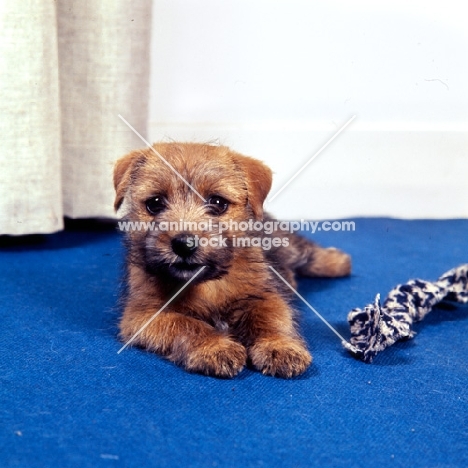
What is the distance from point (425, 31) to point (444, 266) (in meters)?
1.46

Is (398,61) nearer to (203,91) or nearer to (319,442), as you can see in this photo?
(203,91)

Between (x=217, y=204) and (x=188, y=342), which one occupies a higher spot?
(x=217, y=204)

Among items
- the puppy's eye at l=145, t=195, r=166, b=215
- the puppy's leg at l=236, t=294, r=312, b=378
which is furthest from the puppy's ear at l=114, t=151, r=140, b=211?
the puppy's leg at l=236, t=294, r=312, b=378

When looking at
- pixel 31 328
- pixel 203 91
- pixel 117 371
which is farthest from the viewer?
pixel 203 91

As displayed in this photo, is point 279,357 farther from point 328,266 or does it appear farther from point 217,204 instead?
point 328,266

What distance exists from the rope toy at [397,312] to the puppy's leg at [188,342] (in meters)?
0.51

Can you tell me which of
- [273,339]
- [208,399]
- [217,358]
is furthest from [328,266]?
[208,399]

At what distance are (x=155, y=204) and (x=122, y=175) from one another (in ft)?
0.74

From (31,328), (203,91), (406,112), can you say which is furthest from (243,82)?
(31,328)

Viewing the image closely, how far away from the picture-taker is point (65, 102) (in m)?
3.89

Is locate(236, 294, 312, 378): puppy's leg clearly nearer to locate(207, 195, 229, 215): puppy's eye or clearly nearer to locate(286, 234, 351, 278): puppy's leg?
locate(207, 195, 229, 215): puppy's eye

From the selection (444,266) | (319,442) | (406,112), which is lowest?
(444,266)

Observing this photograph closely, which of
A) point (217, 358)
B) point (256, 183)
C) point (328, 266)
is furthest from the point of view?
point (328, 266)

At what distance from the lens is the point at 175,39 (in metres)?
4.32
